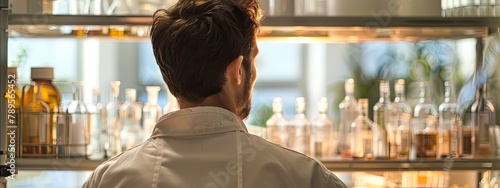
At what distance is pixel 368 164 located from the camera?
6.01 ft

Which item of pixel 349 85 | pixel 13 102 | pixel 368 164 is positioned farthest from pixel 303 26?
pixel 13 102

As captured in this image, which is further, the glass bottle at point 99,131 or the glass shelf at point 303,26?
the glass bottle at point 99,131

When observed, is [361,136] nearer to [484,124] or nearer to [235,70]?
[484,124]

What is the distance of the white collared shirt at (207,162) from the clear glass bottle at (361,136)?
0.82 m

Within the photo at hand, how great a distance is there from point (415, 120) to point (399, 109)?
0.05 m

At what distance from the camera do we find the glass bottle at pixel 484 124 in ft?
6.23

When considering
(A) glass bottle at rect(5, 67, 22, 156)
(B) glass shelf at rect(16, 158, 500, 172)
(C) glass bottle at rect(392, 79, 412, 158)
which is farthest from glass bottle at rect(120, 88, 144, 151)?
(C) glass bottle at rect(392, 79, 412, 158)

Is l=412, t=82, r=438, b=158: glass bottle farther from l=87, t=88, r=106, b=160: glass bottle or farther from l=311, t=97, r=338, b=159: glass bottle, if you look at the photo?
l=87, t=88, r=106, b=160: glass bottle

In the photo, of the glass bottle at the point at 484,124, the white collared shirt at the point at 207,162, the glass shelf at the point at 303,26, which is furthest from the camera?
the glass bottle at the point at 484,124

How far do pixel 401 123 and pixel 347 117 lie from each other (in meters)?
0.14

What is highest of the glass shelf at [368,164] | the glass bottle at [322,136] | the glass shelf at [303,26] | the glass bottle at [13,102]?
the glass shelf at [303,26]

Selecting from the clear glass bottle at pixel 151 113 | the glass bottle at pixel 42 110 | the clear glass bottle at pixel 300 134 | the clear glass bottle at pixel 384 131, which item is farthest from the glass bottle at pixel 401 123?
the glass bottle at pixel 42 110

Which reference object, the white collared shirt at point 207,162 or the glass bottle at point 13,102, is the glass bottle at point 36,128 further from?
the white collared shirt at point 207,162

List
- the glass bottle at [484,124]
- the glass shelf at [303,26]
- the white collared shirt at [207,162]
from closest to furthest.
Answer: the white collared shirt at [207,162] < the glass shelf at [303,26] < the glass bottle at [484,124]
